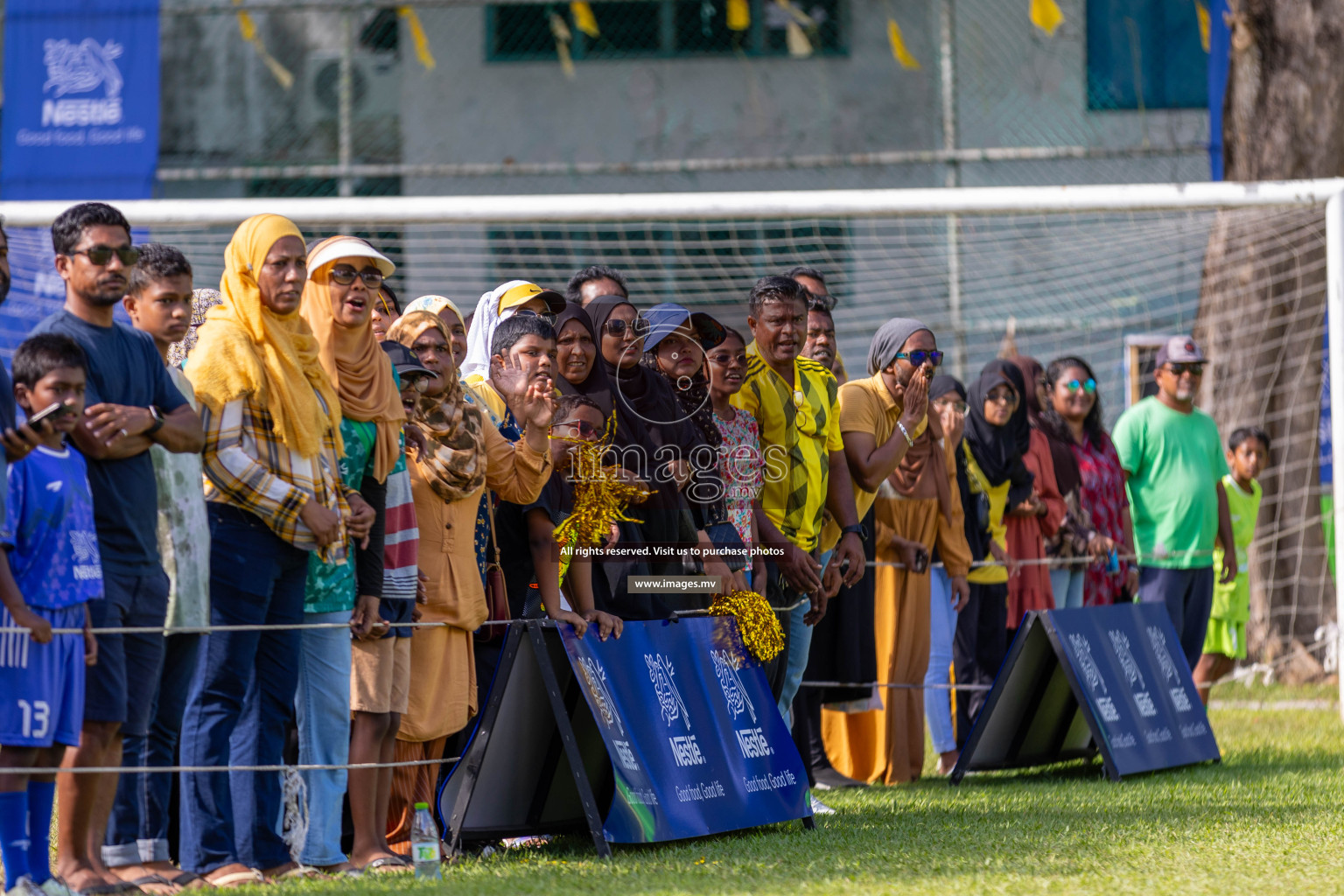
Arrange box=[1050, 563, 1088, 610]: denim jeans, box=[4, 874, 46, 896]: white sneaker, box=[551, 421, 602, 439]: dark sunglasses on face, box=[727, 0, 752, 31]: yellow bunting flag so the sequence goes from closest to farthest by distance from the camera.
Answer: box=[4, 874, 46, 896]: white sneaker
box=[551, 421, 602, 439]: dark sunglasses on face
box=[1050, 563, 1088, 610]: denim jeans
box=[727, 0, 752, 31]: yellow bunting flag

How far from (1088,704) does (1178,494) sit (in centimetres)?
250

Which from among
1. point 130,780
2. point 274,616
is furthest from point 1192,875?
point 130,780

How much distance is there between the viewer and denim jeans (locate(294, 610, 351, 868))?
208 inches

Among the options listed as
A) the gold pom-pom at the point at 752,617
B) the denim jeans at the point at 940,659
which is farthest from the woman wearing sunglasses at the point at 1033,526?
the gold pom-pom at the point at 752,617

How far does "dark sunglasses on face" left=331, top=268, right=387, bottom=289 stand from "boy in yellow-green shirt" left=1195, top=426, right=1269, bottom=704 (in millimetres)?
6371

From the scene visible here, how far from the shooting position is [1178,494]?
9.45 meters

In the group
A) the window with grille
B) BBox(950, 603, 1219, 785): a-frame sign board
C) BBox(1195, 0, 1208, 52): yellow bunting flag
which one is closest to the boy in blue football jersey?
BBox(950, 603, 1219, 785): a-frame sign board

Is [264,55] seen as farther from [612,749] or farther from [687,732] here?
[612,749]

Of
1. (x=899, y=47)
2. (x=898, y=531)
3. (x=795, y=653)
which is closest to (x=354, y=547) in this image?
(x=795, y=653)

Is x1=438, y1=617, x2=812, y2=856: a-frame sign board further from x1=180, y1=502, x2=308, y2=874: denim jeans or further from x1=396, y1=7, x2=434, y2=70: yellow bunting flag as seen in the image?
x1=396, y1=7, x2=434, y2=70: yellow bunting flag

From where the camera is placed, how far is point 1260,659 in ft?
39.7

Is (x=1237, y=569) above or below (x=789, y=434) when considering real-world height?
below

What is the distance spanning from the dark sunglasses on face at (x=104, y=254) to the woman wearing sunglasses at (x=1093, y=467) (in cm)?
573

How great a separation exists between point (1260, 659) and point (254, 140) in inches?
430
